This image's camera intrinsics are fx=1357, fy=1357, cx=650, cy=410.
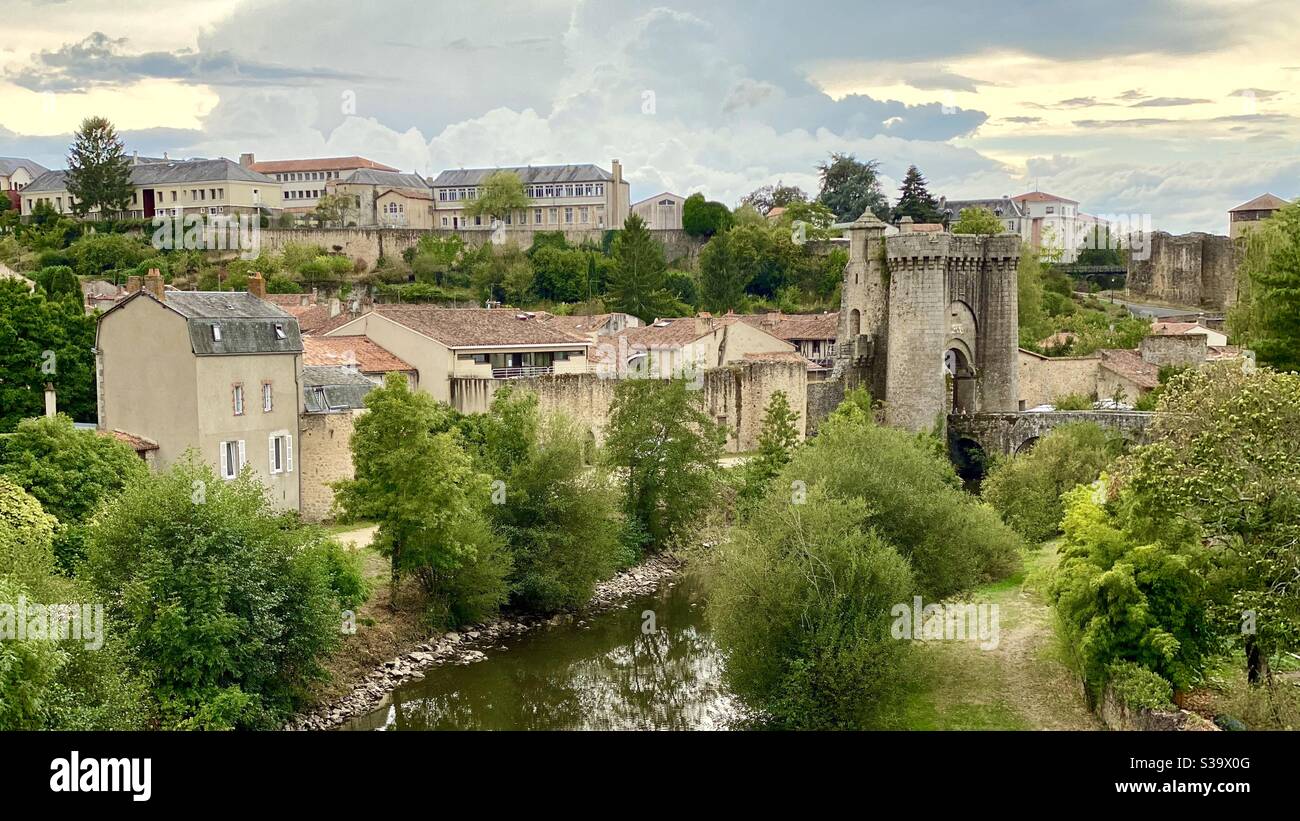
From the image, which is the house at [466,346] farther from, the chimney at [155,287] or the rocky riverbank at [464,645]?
the chimney at [155,287]

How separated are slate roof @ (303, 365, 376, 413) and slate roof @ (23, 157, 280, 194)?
4394 centimetres

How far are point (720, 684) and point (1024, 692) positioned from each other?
205 inches

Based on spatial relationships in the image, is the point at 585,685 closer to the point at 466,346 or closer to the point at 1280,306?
the point at 466,346

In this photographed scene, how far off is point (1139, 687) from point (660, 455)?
1562 cm

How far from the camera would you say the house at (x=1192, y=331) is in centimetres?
4938

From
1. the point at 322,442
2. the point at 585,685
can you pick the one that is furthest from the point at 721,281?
the point at 585,685

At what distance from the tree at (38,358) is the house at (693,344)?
14.7 m

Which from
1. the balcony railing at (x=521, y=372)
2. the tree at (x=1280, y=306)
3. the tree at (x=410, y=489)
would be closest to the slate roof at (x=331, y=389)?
the balcony railing at (x=521, y=372)

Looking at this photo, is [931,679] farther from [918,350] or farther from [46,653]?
[918,350]

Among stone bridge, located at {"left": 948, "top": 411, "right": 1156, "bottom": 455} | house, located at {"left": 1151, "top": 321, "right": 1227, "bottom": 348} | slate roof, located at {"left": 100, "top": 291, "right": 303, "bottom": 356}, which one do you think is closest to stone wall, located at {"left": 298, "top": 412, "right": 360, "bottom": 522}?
slate roof, located at {"left": 100, "top": 291, "right": 303, "bottom": 356}

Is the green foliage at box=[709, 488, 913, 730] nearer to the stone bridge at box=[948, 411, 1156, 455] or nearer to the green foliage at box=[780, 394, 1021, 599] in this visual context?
the green foliage at box=[780, 394, 1021, 599]
